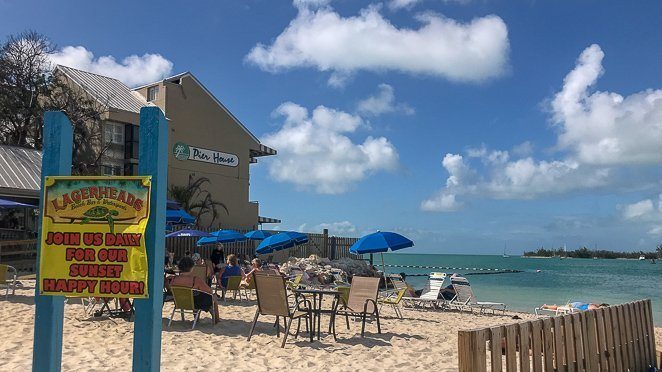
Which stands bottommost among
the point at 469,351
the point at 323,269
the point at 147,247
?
the point at 469,351

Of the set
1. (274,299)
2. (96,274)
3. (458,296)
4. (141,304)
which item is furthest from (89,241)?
(458,296)

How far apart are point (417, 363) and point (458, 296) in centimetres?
783

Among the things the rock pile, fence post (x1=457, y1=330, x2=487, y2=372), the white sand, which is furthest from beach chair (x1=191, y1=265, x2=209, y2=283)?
fence post (x1=457, y1=330, x2=487, y2=372)

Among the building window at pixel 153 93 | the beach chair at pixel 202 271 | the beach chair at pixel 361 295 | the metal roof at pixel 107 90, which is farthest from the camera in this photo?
the building window at pixel 153 93

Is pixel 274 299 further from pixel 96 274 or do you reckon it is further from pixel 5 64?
pixel 5 64

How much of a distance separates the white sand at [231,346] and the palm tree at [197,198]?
18271mm

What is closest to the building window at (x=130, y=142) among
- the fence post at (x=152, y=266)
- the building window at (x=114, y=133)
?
the building window at (x=114, y=133)

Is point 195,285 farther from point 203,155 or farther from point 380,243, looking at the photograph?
point 203,155

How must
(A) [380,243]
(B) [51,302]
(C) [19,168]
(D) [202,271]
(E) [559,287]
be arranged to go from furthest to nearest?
(E) [559,287] < (C) [19,168] < (A) [380,243] < (D) [202,271] < (B) [51,302]

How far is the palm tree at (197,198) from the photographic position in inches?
1102

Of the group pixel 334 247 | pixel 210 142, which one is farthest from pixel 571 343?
pixel 210 142

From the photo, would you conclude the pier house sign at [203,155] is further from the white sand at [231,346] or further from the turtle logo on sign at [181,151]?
the white sand at [231,346]

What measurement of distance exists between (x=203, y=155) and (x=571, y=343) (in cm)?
2763

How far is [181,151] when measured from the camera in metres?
29.5
